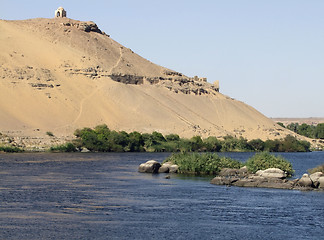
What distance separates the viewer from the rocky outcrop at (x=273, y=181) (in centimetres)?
3269

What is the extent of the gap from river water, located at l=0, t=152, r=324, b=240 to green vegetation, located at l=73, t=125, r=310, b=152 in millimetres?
30795

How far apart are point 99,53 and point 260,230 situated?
88736 mm

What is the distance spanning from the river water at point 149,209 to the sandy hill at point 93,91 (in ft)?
141

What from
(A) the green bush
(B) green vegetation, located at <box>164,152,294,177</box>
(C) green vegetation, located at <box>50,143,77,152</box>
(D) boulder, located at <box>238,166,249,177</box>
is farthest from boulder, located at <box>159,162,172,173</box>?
(C) green vegetation, located at <box>50,143,77,152</box>

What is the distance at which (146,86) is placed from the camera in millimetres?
105500

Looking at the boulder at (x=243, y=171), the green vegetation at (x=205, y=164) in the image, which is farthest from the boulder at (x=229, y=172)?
the green vegetation at (x=205, y=164)

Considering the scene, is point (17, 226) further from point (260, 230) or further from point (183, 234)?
point (260, 230)

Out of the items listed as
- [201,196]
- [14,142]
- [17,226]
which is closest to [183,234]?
[17,226]

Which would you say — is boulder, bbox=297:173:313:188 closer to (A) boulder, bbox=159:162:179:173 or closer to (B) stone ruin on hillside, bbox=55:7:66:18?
(A) boulder, bbox=159:162:179:173

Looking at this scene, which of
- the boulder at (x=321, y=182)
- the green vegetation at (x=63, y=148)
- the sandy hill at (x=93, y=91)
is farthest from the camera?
the sandy hill at (x=93, y=91)

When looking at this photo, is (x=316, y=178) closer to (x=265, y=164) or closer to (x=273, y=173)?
(x=273, y=173)

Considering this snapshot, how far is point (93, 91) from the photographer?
96500 mm

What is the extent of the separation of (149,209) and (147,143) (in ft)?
158

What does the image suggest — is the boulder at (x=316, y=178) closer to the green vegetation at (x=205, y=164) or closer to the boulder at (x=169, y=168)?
the green vegetation at (x=205, y=164)
